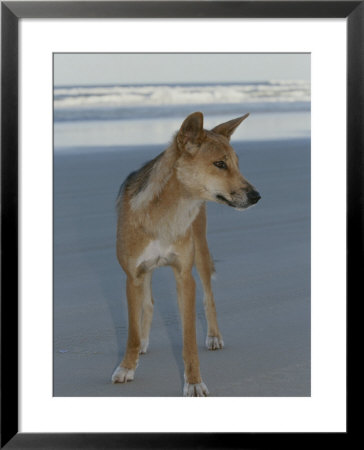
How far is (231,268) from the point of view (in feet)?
25.7

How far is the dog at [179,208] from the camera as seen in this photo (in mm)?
5102

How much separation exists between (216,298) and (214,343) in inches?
36.6

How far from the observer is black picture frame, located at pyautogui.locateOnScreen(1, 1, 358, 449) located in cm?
463

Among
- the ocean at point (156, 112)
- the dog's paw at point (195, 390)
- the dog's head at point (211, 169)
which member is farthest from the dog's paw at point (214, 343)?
the ocean at point (156, 112)

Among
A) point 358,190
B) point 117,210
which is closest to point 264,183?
point 117,210

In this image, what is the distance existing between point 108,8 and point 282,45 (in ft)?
3.40

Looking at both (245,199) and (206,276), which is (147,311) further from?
(245,199)

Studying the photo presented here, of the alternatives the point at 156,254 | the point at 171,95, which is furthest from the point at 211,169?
the point at 171,95

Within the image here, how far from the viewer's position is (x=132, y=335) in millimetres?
5477

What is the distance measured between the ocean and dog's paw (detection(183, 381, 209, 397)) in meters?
6.63

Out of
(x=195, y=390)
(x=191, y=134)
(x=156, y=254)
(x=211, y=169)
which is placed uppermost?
(x=191, y=134)

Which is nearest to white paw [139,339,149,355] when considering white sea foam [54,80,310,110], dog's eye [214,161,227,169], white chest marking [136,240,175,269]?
white chest marking [136,240,175,269]

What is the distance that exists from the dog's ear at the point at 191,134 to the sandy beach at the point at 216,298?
1552mm

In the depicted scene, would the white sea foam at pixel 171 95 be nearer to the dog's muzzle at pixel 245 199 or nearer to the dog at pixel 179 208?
the dog at pixel 179 208
